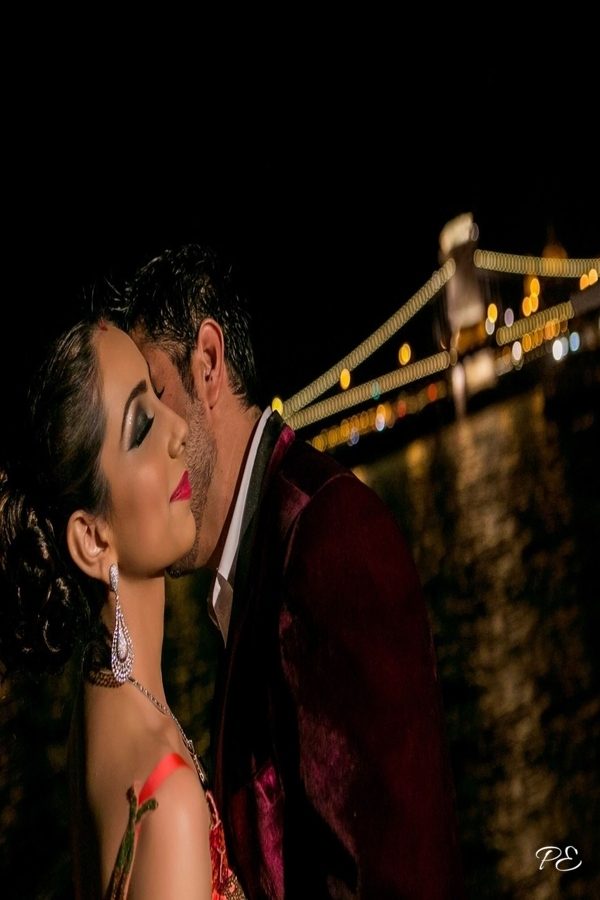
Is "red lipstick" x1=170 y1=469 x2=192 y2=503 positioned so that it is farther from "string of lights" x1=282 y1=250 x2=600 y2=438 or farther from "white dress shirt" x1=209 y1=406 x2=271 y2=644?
"string of lights" x1=282 y1=250 x2=600 y2=438

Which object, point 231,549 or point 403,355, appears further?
point 403,355

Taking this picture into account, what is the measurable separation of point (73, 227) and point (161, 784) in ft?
5.76

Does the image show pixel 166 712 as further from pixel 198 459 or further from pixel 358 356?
pixel 358 356

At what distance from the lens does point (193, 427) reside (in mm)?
1661

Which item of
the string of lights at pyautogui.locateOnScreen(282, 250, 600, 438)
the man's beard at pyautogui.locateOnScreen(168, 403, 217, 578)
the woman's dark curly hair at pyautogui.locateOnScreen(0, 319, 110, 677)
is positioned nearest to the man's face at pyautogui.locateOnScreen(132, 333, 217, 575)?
the man's beard at pyautogui.locateOnScreen(168, 403, 217, 578)

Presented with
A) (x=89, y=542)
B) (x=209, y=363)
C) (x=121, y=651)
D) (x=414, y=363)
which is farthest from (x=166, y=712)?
(x=414, y=363)

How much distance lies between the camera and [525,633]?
17.5ft

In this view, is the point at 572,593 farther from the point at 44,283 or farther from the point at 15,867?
the point at 44,283

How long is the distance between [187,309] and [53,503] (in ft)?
1.30

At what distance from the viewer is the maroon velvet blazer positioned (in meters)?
1.45

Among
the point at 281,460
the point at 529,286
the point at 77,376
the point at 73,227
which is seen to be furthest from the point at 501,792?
the point at 529,286

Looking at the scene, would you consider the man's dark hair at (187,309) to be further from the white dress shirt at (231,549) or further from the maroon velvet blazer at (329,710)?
the maroon velvet blazer at (329,710)

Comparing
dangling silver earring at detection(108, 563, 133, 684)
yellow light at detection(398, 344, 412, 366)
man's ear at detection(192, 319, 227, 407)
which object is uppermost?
yellow light at detection(398, 344, 412, 366)

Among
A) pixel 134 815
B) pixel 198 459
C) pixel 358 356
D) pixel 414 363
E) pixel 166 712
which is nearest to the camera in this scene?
pixel 134 815
